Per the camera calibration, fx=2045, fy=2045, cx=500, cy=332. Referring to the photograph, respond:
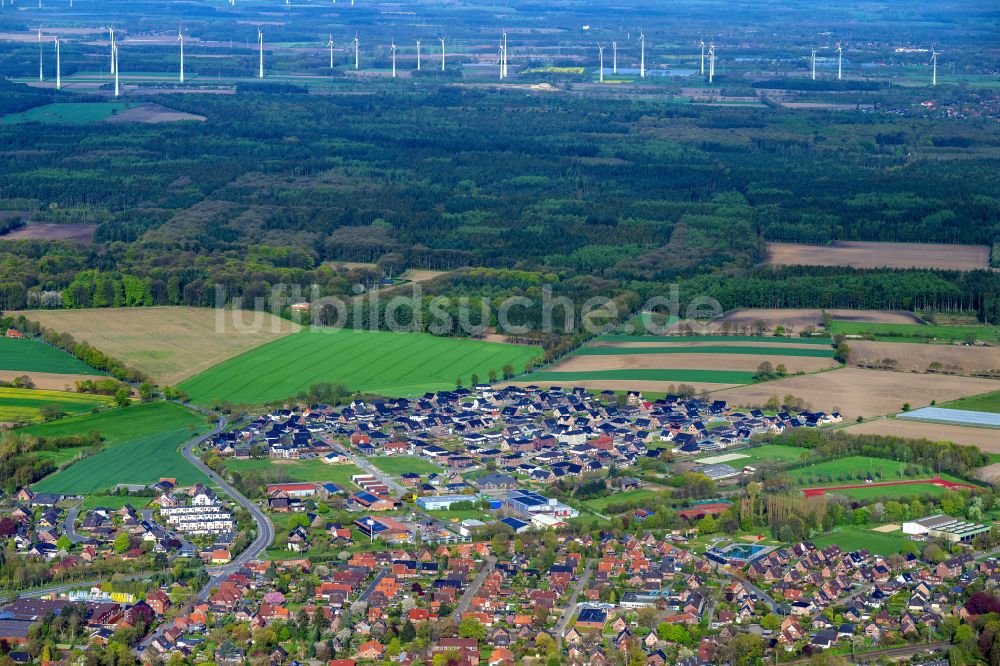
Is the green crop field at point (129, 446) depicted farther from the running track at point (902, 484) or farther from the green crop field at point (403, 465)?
the running track at point (902, 484)

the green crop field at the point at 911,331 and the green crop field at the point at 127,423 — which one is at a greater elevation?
the green crop field at the point at 911,331

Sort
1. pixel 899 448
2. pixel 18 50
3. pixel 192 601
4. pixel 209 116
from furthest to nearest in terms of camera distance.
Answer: pixel 18 50 < pixel 209 116 < pixel 899 448 < pixel 192 601

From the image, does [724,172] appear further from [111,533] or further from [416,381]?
[111,533]

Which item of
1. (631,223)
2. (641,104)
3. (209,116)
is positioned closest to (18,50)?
(209,116)

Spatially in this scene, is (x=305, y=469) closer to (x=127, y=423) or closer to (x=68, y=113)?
(x=127, y=423)

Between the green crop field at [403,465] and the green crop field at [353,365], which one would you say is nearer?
the green crop field at [403,465]

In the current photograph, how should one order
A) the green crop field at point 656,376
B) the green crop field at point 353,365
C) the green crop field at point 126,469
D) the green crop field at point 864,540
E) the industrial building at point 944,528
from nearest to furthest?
the green crop field at point 864,540 → the industrial building at point 944,528 → the green crop field at point 126,469 → the green crop field at point 353,365 → the green crop field at point 656,376

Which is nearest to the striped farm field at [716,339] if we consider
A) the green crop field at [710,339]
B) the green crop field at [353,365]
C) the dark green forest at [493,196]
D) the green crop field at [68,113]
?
the green crop field at [710,339]
